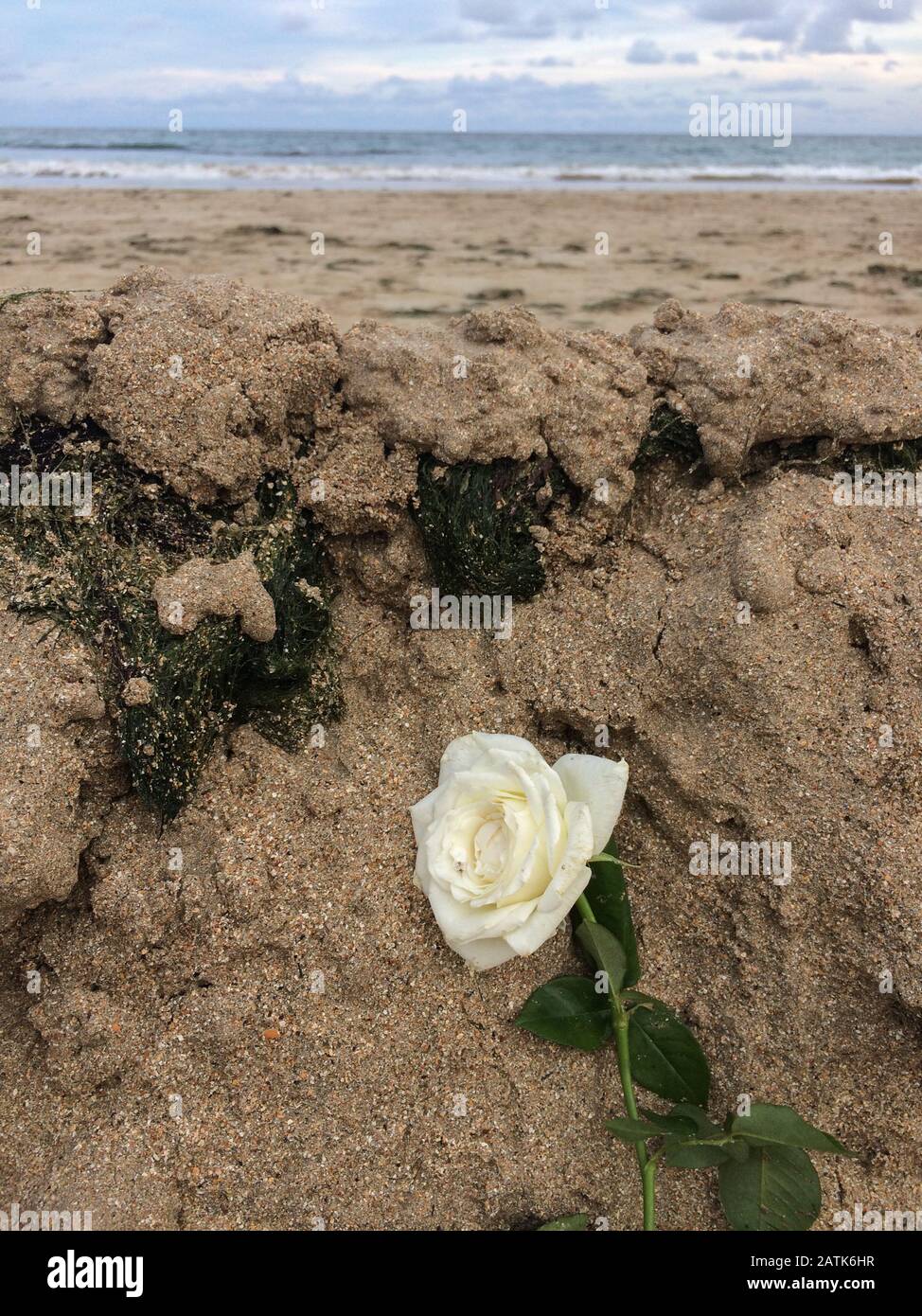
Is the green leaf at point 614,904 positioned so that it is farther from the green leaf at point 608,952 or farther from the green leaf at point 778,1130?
the green leaf at point 778,1130

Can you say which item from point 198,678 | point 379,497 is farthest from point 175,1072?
point 379,497

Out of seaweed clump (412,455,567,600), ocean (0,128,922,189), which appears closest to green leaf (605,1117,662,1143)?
seaweed clump (412,455,567,600)

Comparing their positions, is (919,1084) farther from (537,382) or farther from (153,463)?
(153,463)

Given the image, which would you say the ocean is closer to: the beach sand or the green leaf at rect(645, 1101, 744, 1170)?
the beach sand

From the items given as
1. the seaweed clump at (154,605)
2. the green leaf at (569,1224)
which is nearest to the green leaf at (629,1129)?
the green leaf at (569,1224)

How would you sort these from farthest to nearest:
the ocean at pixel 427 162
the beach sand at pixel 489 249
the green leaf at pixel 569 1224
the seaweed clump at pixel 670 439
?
the ocean at pixel 427 162 < the beach sand at pixel 489 249 < the seaweed clump at pixel 670 439 < the green leaf at pixel 569 1224

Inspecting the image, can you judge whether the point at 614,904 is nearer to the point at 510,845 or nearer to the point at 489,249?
the point at 510,845


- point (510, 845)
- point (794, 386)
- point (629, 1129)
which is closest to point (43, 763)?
point (510, 845)
